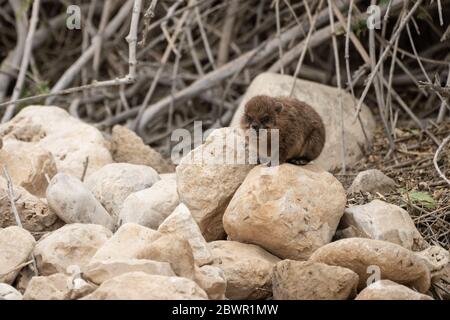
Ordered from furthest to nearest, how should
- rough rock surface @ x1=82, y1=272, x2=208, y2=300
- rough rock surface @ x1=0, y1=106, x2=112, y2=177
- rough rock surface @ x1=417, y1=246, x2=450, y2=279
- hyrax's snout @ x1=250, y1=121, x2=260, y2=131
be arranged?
rough rock surface @ x1=0, y1=106, x2=112, y2=177 → hyrax's snout @ x1=250, y1=121, x2=260, y2=131 → rough rock surface @ x1=417, y1=246, x2=450, y2=279 → rough rock surface @ x1=82, y1=272, x2=208, y2=300

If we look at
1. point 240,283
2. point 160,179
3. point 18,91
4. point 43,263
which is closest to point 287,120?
point 160,179

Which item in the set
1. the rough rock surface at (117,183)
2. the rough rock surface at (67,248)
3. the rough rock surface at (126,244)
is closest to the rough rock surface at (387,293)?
the rough rock surface at (126,244)

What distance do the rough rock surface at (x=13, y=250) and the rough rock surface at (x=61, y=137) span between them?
1.29 m

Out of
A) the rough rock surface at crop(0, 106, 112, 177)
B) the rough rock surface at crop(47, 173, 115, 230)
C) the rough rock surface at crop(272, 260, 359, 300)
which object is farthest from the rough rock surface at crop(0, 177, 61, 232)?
the rough rock surface at crop(272, 260, 359, 300)

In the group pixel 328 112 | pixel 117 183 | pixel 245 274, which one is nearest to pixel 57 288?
pixel 245 274

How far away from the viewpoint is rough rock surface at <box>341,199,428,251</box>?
4195 mm

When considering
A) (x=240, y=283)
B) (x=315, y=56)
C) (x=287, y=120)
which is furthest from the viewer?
(x=315, y=56)

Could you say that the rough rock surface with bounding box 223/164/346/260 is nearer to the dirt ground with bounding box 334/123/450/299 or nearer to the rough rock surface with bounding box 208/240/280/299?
the rough rock surface with bounding box 208/240/280/299

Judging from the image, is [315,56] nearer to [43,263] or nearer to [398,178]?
[398,178]

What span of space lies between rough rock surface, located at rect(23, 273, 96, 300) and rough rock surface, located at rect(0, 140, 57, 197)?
1.55 m

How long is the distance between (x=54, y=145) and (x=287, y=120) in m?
1.77

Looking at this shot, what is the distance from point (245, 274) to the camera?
3959mm

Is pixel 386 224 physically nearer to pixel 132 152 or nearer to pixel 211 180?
pixel 211 180
